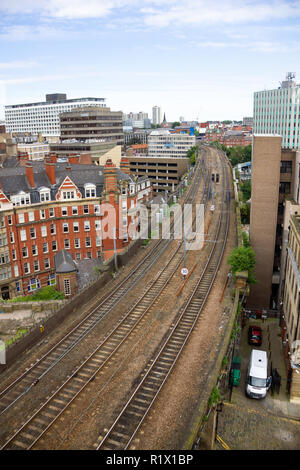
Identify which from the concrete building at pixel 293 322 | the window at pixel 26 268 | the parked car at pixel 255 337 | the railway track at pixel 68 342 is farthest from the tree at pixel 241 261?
the window at pixel 26 268

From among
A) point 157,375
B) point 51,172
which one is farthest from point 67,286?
point 157,375

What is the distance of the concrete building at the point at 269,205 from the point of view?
50.0 meters

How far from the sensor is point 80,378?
2555 cm

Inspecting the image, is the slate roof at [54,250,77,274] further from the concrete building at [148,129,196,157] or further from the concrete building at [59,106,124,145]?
the concrete building at [148,129,196,157]

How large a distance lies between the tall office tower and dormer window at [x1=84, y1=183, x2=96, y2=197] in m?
95.7

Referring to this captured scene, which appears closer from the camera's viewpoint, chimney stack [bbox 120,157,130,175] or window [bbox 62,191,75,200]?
window [bbox 62,191,75,200]

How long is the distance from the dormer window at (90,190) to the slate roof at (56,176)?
618 mm

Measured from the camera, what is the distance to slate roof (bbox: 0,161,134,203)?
5706 centimetres

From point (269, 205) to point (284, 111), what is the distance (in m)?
103

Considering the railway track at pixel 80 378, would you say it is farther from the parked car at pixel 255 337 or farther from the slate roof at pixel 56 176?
the slate roof at pixel 56 176

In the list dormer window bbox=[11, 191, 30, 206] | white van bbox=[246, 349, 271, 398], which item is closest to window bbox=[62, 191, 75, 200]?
dormer window bbox=[11, 191, 30, 206]

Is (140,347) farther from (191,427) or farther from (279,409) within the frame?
(279,409)

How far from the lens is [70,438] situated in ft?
67.8
